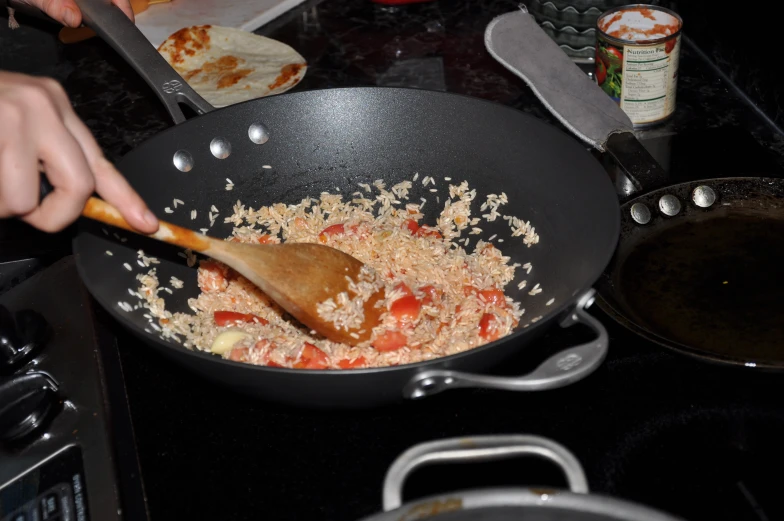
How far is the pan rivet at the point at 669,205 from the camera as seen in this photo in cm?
167

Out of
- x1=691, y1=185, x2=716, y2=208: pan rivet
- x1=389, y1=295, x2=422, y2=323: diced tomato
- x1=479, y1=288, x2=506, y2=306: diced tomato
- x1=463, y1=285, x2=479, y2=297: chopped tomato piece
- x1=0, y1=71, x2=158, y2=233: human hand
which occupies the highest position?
x1=0, y1=71, x2=158, y2=233: human hand

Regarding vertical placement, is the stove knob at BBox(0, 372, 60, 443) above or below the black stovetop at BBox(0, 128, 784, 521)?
above

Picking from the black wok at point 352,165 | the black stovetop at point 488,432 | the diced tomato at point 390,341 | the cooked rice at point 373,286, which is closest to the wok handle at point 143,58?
the black wok at point 352,165

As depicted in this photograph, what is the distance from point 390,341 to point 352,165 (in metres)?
0.53

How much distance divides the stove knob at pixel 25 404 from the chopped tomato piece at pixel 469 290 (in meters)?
0.79

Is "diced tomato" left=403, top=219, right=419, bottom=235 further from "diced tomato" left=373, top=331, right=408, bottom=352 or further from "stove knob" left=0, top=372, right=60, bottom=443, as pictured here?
→ "stove knob" left=0, top=372, right=60, bottom=443

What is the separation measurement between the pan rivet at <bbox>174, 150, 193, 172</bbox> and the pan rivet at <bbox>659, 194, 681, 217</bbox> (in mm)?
1017

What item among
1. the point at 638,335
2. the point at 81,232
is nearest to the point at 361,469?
the point at 638,335

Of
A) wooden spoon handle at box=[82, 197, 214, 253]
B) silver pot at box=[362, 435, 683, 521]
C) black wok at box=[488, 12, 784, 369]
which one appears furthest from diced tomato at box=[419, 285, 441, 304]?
silver pot at box=[362, 435, 683, 521]

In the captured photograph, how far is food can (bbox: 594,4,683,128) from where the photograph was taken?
1944 mm

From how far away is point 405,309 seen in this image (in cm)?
150

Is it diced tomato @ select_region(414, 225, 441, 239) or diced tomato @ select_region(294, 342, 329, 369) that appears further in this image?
diced tomato @ select_region(414, 225, 441, 239)

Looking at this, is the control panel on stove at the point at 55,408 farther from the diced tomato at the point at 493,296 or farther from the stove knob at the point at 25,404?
the diced tomato at the point at 493,296

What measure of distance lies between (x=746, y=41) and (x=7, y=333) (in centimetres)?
194
